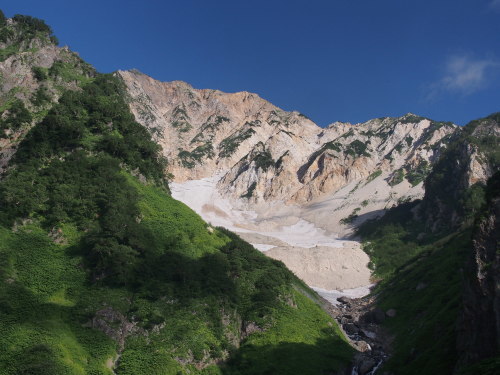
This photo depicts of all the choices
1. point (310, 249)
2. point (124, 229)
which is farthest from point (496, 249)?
point (310, 249)

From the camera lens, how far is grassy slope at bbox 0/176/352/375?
36.0 metres

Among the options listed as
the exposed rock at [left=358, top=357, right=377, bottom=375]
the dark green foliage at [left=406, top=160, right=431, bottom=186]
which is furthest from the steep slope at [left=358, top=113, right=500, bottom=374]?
the dark green foliage at [left=406, top=160, right=431, bottom=186]

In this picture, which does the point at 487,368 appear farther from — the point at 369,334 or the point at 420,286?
the point at 420,286

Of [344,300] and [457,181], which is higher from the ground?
[457,181]

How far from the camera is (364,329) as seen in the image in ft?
224

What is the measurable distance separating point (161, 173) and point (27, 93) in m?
25.5

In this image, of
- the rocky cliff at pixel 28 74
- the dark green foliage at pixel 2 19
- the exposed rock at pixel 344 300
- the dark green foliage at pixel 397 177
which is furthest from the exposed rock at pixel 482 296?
the dark green foliage at pixel 397 177

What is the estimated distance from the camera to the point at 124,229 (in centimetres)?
5147

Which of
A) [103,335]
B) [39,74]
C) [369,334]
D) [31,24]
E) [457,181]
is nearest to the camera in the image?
[103,335]

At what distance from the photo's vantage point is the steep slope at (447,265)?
32.2m

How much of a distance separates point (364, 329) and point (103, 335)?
44015 mm

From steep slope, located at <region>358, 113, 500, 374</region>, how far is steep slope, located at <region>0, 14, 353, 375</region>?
11.7 meters

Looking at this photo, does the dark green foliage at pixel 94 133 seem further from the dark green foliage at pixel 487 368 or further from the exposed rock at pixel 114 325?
the dark green foliage at pixel 487 368

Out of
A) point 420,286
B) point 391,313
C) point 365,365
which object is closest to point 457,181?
point 420,286
